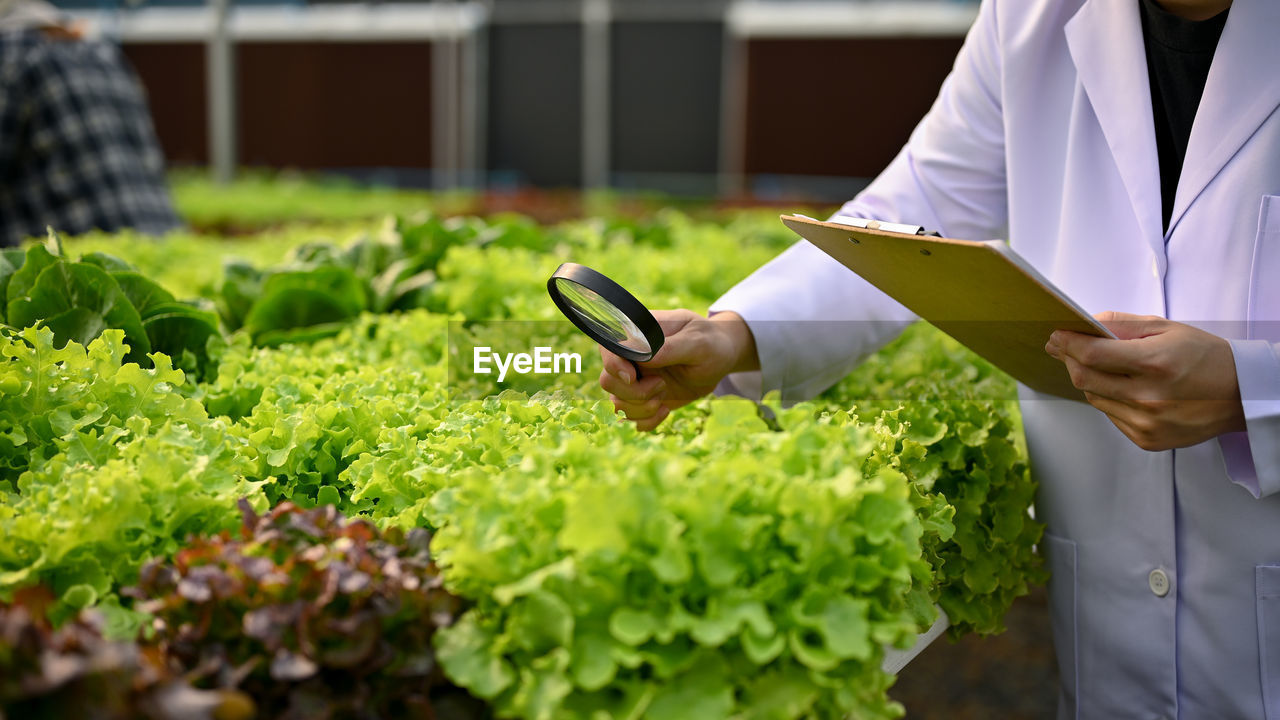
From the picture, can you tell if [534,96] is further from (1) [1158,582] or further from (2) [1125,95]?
(1) [1158,582]

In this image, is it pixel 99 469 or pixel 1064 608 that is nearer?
pixel 99 469

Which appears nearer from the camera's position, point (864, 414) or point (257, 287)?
point (864, 414)

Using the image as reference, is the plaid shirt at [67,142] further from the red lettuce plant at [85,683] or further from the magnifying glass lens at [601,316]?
the red lettuce plant at [85,683]

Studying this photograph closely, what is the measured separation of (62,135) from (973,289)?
157 inches

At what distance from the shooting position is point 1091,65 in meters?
1.65

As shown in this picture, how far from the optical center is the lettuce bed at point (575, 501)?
37.8 inches

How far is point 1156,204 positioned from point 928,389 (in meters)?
0.49

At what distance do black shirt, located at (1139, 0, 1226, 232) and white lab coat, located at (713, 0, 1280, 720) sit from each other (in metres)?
0.04

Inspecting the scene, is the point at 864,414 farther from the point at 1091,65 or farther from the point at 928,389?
the point at 1091,65

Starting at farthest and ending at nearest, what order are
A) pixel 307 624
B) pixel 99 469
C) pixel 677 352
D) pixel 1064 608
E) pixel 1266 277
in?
1. pixel 1064 608
2. pixel 677 352
3. pixel 1266 277
4. pixel 99 469
5. pixel 307 624

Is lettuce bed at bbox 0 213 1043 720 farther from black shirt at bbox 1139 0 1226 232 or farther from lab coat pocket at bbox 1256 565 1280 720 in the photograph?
black shirt at bbox 1139 0 1226 232

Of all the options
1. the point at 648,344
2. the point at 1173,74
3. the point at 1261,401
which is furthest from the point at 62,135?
the point at 1261,401

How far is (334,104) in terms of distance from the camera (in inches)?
583

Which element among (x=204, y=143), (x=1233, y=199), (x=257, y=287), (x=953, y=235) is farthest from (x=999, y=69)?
(x=204, y=143)
